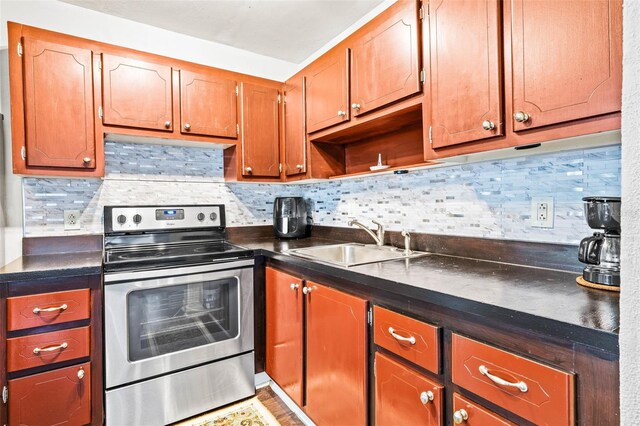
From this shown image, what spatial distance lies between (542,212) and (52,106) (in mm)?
2471

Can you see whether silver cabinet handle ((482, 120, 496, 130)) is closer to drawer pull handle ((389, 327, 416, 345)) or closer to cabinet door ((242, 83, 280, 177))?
drawer pull handle ((389, 327, 416, 345))

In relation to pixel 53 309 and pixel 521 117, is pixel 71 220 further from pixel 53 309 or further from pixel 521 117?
pixel 521 117

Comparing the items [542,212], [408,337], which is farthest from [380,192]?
[408,337]

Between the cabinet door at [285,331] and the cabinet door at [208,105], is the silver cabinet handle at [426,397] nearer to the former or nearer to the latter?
the cabinet door at [285,331]

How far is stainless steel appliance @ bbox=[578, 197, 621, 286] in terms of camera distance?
0.96m

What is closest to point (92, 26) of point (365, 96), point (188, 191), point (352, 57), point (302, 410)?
point (188, 191)

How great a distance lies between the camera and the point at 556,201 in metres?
1.28

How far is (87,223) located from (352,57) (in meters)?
1.93

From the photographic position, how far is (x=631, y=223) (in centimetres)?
46

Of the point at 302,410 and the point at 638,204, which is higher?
the point at 638,204

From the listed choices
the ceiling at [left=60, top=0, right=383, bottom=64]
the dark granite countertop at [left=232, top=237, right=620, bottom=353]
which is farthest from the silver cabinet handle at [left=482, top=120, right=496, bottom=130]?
the ceiling at [left=60, top=0, right=383, bottom=64]

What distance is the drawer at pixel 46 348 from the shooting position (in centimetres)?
144

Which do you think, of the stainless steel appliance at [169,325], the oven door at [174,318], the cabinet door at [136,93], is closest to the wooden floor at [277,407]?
the stainless steel appliance at [169,325]

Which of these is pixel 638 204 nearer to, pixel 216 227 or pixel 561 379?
pixel 561 379
